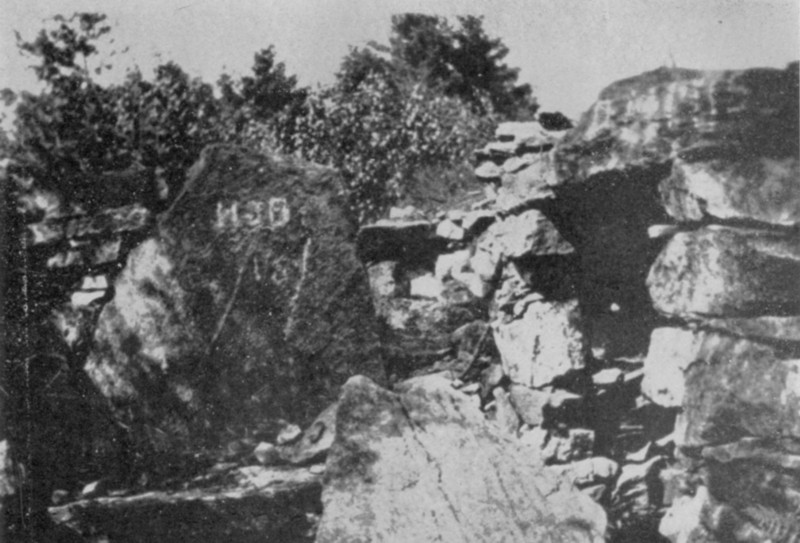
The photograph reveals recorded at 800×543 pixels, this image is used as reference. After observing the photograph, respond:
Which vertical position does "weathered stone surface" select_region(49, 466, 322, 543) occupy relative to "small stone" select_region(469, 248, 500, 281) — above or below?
below

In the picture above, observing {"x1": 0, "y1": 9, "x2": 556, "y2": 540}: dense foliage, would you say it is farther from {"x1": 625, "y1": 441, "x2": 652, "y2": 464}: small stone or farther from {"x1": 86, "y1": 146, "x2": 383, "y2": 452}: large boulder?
{"x1": 625, "y1": 441, "x2": 652, "y2": 464}: small stone

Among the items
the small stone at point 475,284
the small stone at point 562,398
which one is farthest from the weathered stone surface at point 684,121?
the small stone at point 562,398

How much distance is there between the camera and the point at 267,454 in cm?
305

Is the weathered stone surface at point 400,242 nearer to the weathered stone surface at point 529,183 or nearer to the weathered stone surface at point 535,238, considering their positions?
the weathered stone surface at point 529,183

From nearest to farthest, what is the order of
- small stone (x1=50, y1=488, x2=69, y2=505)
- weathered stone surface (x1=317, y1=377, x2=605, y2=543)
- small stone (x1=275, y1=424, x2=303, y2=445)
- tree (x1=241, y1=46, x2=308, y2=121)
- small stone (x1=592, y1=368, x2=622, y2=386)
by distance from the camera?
weathered stone surface (x1=317, y1=377, x2=605, y2=543)
small stone (x1=50, y1=488, x2=69, y2=505)
small stone (x1=275, y1=424, x2=303, y2=445)
small stone (x1=592, y1=368, x2=622, y2=386)
tree (x1=241, y1=46, x2=308, y2=121)

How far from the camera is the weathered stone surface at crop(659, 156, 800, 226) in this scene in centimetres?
257

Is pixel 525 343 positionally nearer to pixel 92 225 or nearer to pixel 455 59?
pixel 92 225

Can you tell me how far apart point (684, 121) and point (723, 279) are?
67 cm

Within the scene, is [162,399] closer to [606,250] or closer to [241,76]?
[606,250]

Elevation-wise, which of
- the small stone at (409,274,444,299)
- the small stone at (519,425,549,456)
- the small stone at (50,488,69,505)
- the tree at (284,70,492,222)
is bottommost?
the small stone at (50,488,69,505)

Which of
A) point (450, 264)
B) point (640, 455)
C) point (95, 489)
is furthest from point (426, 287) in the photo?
point (95, 489)

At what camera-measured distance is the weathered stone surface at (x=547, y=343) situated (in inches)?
131

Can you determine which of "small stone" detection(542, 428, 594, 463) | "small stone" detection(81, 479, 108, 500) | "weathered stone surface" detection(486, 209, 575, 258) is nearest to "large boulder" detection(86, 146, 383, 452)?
"small stone" detection(81, 479, 108, 500)

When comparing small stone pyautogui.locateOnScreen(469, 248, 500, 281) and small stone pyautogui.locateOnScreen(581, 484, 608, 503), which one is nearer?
small stone pyautogui.locateOnScreen(581, 484, 608, 503)
